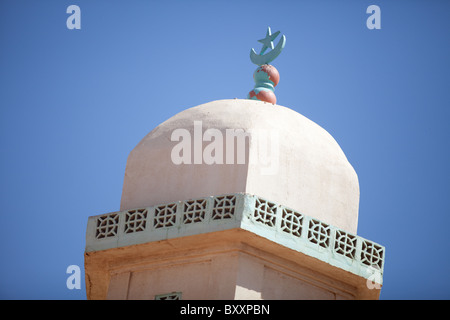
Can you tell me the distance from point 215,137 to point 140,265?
6.37ft

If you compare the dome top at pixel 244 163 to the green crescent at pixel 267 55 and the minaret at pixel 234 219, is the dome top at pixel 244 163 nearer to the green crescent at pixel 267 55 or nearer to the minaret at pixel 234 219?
the minaret at pixel 234 219

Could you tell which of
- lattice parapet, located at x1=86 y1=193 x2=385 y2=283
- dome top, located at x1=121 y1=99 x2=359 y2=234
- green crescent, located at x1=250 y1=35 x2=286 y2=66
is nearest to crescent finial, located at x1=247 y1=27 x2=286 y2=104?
green crescent, located at x1=250 y1=35 x2=286 y2=66

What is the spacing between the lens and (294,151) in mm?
16438

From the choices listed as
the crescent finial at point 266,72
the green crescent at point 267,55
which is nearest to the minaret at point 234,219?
the crescent finial at point 266,72

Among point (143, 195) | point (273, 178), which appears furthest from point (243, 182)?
point (143, 195)

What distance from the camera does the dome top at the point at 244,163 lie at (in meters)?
16.1

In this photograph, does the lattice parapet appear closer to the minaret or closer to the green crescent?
the minaret

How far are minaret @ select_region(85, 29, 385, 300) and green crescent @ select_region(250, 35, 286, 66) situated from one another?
215 centimetres

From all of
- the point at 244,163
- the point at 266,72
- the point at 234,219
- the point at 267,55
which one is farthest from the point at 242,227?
the point at 267,55

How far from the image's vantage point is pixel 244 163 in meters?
16.0

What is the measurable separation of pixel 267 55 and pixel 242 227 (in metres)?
4.55

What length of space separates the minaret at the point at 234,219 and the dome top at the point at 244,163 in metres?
0.01
